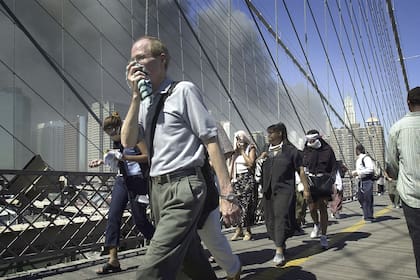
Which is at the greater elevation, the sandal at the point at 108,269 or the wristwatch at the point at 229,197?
the wristwatch at the point at 229,197

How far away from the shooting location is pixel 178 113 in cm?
148

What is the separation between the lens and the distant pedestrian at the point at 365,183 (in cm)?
601

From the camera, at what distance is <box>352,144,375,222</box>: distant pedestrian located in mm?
6008

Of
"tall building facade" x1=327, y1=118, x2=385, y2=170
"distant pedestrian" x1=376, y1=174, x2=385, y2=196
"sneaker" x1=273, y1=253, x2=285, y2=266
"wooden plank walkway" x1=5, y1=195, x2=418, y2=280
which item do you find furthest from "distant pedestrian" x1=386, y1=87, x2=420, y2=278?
"tall building facade" x1=327, y1=118, x2=385, y2=170

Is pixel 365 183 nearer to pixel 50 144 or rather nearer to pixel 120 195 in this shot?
pixel 120 195

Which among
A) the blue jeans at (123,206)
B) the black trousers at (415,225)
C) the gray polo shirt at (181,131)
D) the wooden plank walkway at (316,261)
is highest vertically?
the gray polo shirt at (181,131)

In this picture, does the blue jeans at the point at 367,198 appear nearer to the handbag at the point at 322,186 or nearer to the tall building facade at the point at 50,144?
the handbag at the point at 322,186

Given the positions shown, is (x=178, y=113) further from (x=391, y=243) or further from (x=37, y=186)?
(x=391, y=243)

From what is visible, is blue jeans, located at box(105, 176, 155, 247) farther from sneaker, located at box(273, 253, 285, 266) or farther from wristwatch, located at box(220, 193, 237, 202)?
wristwatch, located at box(220, 193, 237, 202)

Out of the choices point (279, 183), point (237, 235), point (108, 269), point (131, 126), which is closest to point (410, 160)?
point (279, 183)

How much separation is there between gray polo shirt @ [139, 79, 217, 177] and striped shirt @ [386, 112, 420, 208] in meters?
1.24

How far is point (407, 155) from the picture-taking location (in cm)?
208

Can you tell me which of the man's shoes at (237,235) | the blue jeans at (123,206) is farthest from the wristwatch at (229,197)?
the man's shoes at (237,235)

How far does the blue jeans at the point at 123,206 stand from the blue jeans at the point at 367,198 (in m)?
4.29
